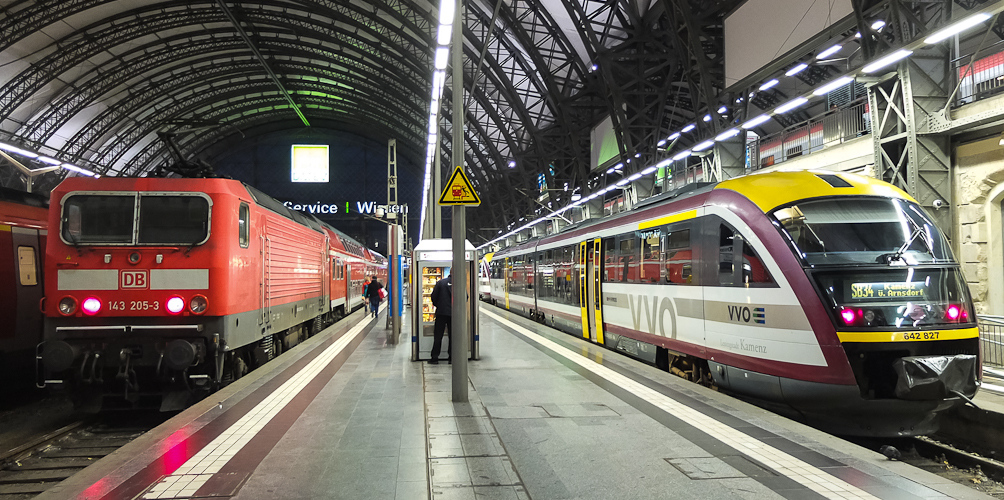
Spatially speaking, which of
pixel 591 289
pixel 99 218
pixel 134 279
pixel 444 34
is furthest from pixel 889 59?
pixel 99 218

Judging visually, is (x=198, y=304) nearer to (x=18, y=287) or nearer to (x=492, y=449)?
(x=18, y=287)

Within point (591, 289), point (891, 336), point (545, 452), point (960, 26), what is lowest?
point (545, 452)

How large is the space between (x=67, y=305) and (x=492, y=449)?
569 cm

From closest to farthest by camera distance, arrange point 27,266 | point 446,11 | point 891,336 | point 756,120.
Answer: point 891,336 < point 27,266 < point 446,11 < point 756,120

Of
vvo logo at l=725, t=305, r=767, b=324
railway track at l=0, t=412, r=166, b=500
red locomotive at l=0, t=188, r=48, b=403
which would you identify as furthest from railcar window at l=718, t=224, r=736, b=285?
red locomotive at l=0, t=188, r=48, b=403

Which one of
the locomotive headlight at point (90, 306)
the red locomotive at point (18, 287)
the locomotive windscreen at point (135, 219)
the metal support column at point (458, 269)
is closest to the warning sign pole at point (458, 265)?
the metal support column at point (458, 269)

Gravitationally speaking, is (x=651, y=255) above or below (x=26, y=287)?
above

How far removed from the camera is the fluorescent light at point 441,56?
12.2m

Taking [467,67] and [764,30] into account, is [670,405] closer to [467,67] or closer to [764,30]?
[764,30]

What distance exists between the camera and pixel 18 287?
30.5 feet

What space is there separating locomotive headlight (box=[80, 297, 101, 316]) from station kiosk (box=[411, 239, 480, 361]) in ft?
16.3

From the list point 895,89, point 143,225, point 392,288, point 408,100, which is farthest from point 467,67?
point 143,225

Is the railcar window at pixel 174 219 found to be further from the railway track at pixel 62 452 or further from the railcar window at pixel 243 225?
the railway track at pixel 62 452

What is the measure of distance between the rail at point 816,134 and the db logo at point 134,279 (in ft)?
43.8
